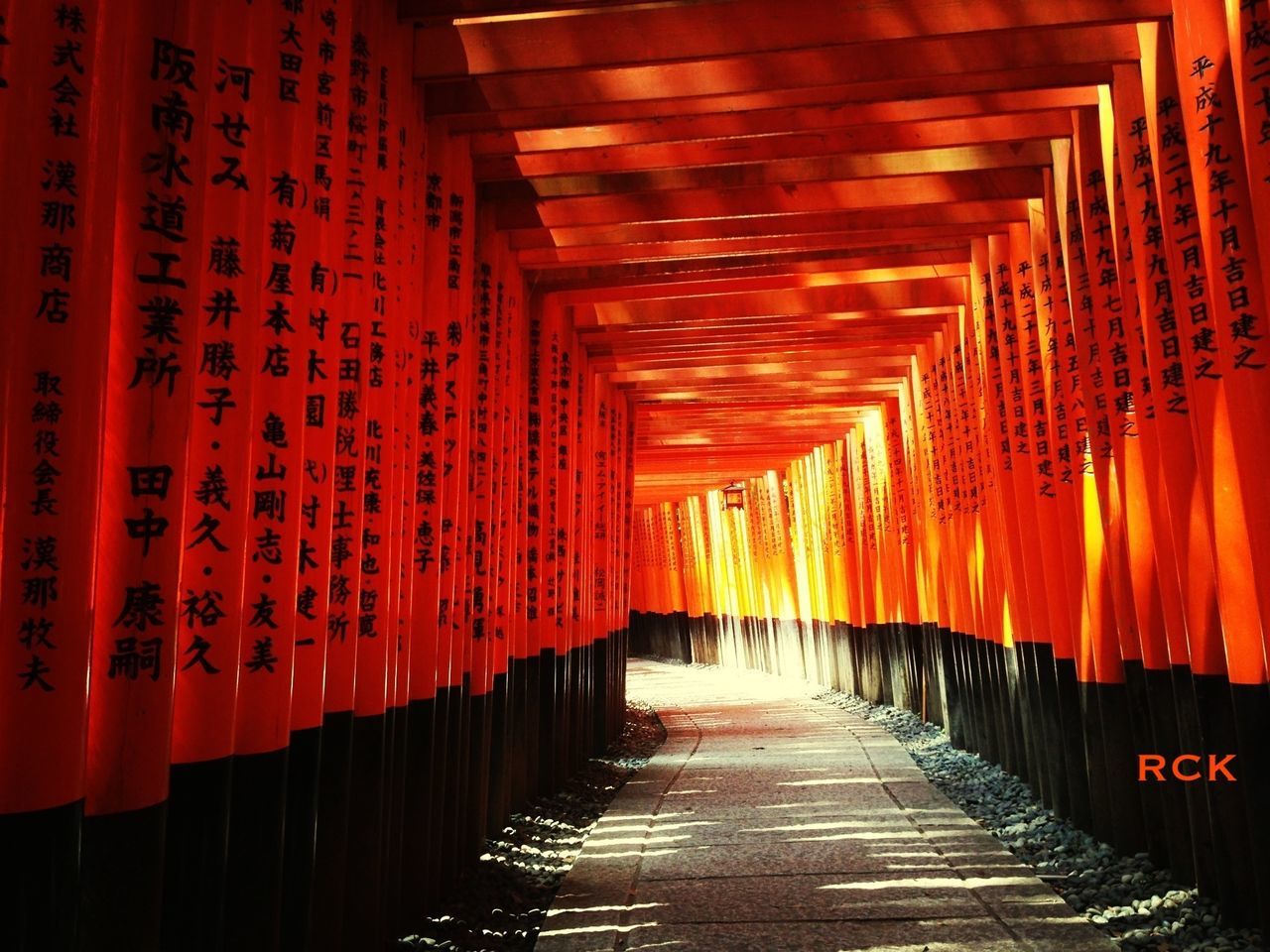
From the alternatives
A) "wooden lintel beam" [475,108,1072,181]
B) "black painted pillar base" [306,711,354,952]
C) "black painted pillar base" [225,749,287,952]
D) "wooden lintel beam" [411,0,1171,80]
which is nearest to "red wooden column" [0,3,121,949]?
"black painted pillar base" [225,749,287,952]

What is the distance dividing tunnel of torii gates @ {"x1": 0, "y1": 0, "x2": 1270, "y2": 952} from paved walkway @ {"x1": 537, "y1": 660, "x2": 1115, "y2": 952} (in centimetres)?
75

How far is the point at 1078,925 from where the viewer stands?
4145 millimetres

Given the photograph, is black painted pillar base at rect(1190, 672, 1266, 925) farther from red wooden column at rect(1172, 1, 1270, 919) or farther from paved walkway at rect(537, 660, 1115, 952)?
paved walkway at rect(537, 660, 1115, 952)

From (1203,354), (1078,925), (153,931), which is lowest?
(1078,925)

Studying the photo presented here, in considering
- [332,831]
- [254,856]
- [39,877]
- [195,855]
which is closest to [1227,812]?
[332,831]

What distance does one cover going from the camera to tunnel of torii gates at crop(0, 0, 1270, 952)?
238 centimetres

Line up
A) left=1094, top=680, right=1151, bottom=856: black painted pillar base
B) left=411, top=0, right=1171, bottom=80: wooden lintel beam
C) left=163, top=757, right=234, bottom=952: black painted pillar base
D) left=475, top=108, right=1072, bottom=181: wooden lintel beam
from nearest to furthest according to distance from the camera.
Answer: left=163, top=757, right=234, bottom=952: black painted pillar base → left=411, top=0, right=1171, bottom=80: wooden lintel beam → left=1094, top=680, right=1151, bottom=856: black painted pillar base → left=475, top=108, right=1072, bottom=181: wooden lintel beam

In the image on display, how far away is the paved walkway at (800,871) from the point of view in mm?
4156

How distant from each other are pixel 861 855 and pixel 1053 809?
1652 millimetres

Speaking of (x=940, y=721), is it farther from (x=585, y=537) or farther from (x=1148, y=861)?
(x=1148, y=861)

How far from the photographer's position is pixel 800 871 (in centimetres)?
513

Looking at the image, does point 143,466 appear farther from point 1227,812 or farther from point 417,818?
point 1227,812

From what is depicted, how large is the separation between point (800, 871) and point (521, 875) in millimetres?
1544

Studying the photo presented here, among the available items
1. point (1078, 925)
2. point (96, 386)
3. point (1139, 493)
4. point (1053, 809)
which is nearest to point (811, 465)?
point (1053, 809)
